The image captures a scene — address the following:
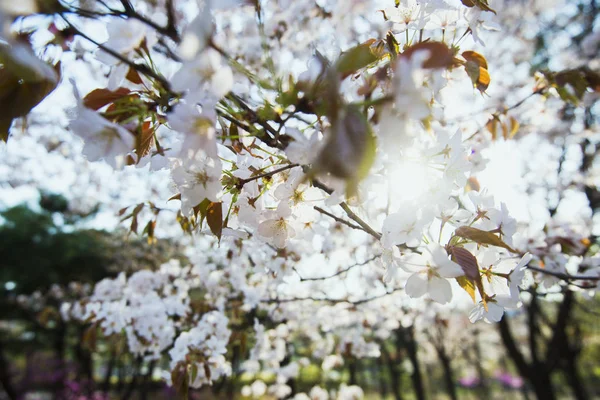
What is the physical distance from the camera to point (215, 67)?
45 cm

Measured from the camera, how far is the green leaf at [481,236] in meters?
0.64

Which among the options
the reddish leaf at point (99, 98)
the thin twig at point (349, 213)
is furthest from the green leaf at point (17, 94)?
the thin twig at point (349, 213)

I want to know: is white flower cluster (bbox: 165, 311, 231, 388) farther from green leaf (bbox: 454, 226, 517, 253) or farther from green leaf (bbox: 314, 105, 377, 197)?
green leaf (bbox: 314, 105, 377, 197)

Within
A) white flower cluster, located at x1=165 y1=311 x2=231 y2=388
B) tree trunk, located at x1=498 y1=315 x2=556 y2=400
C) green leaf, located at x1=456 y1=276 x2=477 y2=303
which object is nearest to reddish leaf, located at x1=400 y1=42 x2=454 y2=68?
green leaf, located at x1=456 y1=276 x2=477 y2=303

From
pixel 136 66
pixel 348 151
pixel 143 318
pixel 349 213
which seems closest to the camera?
pixel 348 151

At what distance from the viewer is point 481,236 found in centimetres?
66

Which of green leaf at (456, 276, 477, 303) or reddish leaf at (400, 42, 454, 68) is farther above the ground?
reddish leaf at (400, 42, 454, 68)

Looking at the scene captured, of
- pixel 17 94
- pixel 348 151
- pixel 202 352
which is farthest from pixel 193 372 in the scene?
pixel 348 151

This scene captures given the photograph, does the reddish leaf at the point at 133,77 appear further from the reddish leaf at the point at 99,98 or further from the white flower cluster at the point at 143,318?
the white flower cluster at the point at 143,318

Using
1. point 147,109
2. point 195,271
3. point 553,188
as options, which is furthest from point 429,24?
point 553,188

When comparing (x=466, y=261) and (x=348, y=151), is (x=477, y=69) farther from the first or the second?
(x=348, y=151)

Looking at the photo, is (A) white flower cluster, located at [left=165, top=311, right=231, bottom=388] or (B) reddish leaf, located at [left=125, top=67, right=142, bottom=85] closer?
(B) reddish leaf, located at [left=125, top=67, right=142, bottom=85]

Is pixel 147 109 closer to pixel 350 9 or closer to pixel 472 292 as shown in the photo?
pixel 472 292

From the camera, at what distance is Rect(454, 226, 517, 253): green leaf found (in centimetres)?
64
